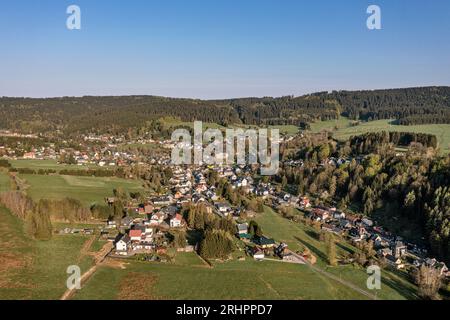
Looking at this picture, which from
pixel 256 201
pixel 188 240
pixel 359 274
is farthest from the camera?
pixel 256 201

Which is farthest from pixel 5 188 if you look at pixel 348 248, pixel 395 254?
pixel 395 254

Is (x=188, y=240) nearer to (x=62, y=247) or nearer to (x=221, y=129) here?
(x=62, y=247)

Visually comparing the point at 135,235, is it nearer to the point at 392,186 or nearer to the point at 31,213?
the point at 31,213

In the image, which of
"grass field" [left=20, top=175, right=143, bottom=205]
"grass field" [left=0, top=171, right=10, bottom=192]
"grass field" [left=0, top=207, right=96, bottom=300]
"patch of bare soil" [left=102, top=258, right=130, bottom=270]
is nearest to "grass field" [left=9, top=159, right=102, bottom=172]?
"grass field" [left=0, top=171, right=10, bottom=192]

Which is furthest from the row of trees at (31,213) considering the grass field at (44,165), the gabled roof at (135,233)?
the grass field at (44,165)

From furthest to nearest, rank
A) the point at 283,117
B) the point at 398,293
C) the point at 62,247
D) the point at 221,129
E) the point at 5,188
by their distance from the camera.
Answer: the point at 283,117 < the point at 221,129 < the point at 5,188 < the point at 62,247 < the point at 398,293

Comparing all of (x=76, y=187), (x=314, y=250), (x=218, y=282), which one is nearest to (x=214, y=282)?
(x=218, y=282)

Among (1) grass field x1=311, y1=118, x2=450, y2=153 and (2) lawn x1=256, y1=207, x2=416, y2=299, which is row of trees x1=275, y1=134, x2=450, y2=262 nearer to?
(2) lawn x1=256, y1=207, x2=416, y2=299
